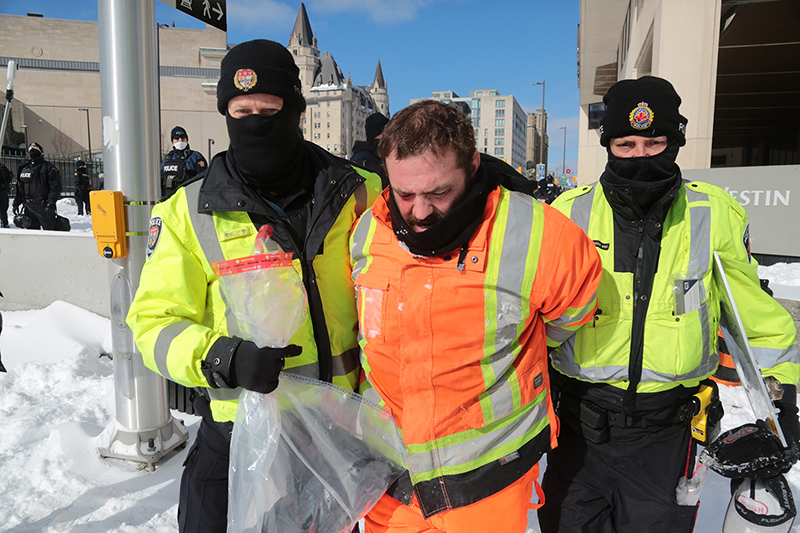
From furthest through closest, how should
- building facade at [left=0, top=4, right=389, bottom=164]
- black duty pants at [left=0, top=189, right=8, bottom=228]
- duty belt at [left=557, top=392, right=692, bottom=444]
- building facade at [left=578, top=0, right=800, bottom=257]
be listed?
building facade at [left=0, top=4, right=389, bottom=164] → black duty pants at [left=0, top=189, right=8, bottom=228] → building facade at [left=578, top=0, right=800, bottom=257] → duty belt at [left=557, top=392, right=692, bottom=444]

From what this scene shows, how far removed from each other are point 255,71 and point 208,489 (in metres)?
1.49

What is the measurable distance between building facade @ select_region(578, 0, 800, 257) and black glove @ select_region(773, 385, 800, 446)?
6.50 metres

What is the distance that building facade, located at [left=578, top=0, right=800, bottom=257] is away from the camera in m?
7.42

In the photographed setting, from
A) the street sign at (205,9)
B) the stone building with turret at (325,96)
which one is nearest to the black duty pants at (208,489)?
the street sign at (205,9)

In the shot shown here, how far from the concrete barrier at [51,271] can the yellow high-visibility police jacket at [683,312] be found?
5.18 meters

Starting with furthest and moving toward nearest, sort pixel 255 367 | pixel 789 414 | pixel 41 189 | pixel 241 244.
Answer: pixel 41 189
pixel 789 414
pixel 241 244
pixel 255 367

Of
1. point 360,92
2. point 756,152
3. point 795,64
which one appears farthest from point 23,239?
point 360,92

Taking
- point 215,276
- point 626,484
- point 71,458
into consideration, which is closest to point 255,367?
point 215,276

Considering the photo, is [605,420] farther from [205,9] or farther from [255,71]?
[205,9]

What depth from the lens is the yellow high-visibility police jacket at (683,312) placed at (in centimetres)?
196

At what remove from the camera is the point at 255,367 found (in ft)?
4.84

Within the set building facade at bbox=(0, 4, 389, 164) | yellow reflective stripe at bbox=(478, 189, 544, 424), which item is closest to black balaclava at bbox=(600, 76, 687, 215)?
yellow reflective stripe at bbox=(478, 189, 544, 424)

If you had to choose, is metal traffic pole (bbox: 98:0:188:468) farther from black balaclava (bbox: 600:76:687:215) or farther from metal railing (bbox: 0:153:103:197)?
metal railing (bbox: 0:153:103:197)

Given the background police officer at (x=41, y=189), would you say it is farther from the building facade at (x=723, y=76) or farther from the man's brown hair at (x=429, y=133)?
the building facade at (x=723, y=76)
